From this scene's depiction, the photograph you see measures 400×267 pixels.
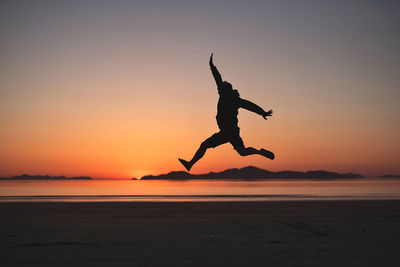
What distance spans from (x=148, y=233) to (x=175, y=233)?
2.19ft

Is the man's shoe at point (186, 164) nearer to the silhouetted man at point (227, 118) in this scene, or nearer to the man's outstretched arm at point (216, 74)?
the silhouetted man at point (227, 118)

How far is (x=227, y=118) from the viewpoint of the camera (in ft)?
34.7

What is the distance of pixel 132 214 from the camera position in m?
16.0

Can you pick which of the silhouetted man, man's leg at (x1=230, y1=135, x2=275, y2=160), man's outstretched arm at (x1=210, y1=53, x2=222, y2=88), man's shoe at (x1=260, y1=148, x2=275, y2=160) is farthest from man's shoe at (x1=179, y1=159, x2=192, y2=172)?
man's outstretched arm at (x1=210, y1=53, x2=222, y2=88)

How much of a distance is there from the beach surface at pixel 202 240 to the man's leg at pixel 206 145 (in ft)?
5.69

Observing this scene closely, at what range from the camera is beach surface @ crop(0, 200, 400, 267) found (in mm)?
7558

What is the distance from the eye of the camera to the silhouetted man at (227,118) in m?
10.3

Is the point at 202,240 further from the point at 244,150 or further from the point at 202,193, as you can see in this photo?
the point at 202,193

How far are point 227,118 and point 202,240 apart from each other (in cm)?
294

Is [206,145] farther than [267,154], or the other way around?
[267,154]

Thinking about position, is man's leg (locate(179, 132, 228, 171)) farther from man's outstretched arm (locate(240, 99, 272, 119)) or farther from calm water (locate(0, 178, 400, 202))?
calm water (locate(0, 178, 400, 202))

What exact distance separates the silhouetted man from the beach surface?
204cm

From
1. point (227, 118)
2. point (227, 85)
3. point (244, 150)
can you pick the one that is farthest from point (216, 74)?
point (244, 150)

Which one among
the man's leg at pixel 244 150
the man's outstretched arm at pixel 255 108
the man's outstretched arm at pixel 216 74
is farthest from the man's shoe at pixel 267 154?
the man's outstretched arm at pixel 216 74
